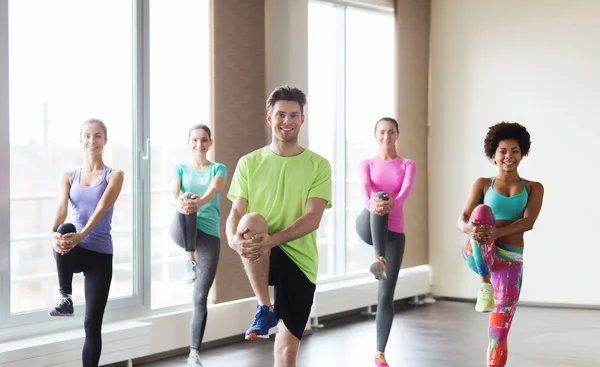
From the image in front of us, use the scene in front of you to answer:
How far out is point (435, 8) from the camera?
28.1 ft

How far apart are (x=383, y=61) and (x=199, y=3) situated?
8.53 ft

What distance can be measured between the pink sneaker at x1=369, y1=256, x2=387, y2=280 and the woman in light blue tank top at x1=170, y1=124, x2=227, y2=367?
101cm

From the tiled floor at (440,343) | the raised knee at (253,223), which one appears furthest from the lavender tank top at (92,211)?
the raised knee at (253,223)

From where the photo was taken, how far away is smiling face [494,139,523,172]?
4.25 metres

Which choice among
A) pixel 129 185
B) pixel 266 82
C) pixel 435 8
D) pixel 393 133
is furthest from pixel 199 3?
pixel 435 8

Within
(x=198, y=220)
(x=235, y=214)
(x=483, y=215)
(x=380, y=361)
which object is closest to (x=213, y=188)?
(x=198, y=220)

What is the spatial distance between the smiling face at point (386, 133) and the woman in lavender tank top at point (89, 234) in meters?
1.75

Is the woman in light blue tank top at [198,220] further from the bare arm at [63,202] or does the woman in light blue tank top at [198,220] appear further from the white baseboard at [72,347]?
the bare arm at [63,202]

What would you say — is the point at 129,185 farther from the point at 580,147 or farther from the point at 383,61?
the point at 580,147

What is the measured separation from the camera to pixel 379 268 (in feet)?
17.1

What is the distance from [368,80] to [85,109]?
11.2 ft

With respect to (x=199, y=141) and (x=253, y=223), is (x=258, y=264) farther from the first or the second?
(x=199, y=141)

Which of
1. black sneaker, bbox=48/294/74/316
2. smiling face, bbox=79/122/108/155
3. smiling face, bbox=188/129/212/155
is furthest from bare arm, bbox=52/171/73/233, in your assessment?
smiling face, bbox=188/129/212/155

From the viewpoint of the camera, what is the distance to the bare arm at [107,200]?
4.57 m
